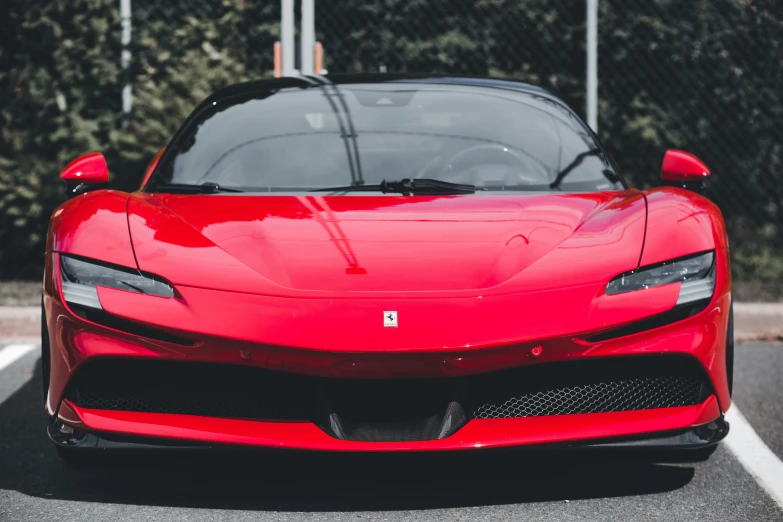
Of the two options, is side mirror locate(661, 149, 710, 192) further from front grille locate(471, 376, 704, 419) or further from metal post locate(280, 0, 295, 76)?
metal post locate(280, 0, 295, 76)

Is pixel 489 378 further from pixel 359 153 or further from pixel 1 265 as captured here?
pixel 1 265

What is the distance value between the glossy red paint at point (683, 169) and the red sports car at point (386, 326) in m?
0.65

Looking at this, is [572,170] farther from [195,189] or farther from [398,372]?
[398,372]

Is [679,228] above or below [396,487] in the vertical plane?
above

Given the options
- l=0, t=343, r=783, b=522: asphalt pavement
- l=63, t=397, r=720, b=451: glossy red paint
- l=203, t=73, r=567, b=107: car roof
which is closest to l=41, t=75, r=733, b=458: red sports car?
l=63, t=397, r=720, b=451: glossy red paint

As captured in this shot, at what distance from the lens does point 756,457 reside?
391 cm

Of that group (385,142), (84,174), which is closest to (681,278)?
(385,142)

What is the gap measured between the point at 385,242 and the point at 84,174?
4.90 feet

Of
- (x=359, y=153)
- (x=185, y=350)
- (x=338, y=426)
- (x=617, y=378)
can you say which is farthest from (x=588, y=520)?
(x=359, y=153)

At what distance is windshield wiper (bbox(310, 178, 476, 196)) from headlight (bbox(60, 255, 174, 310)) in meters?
0.92

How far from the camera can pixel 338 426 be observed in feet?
9.91

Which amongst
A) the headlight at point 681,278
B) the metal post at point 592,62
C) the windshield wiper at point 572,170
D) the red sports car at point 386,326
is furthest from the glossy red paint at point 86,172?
the metal post at point 592,62

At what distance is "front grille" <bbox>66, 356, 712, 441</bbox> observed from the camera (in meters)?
3.02

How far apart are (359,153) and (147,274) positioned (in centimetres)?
127
